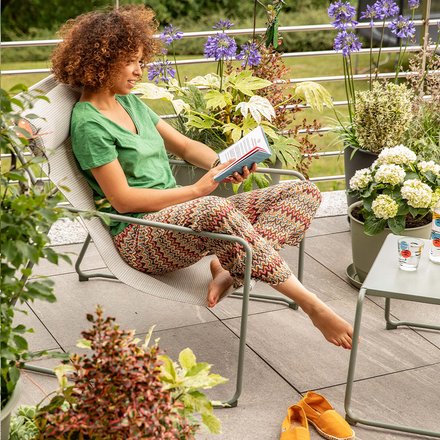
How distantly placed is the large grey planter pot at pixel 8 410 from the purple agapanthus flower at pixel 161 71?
8.19ft

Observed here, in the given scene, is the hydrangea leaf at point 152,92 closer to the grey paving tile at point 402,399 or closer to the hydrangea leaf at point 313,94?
the hydrangea leaf at point 313,94

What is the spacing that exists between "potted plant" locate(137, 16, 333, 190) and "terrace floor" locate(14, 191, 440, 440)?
614 mm

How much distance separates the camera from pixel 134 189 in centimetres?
322

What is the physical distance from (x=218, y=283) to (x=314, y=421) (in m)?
0.56

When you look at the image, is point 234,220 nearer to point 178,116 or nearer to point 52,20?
point 178,116

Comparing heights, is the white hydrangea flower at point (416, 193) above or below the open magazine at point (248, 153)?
below

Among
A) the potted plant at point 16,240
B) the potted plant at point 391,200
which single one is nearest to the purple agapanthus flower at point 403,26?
the potted plant at point 391,200

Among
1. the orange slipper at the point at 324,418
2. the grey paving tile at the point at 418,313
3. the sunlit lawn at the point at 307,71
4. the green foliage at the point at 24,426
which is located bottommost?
the sunlit lawn at the point at 307,71

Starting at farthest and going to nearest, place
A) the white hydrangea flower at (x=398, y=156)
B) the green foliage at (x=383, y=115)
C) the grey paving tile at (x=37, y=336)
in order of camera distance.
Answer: the green foliage at (x=383, y=115), the white hydrangea flower at (x=398, y=156), the grey paving tile at (x=37, y=336)

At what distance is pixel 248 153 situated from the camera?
10.3 feet

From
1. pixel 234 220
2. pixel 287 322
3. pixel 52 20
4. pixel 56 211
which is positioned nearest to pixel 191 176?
pixel 287 322

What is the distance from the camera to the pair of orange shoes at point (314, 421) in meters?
2.86

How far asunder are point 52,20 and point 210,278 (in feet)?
28.3

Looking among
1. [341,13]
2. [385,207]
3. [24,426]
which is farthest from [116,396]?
[341,13]
